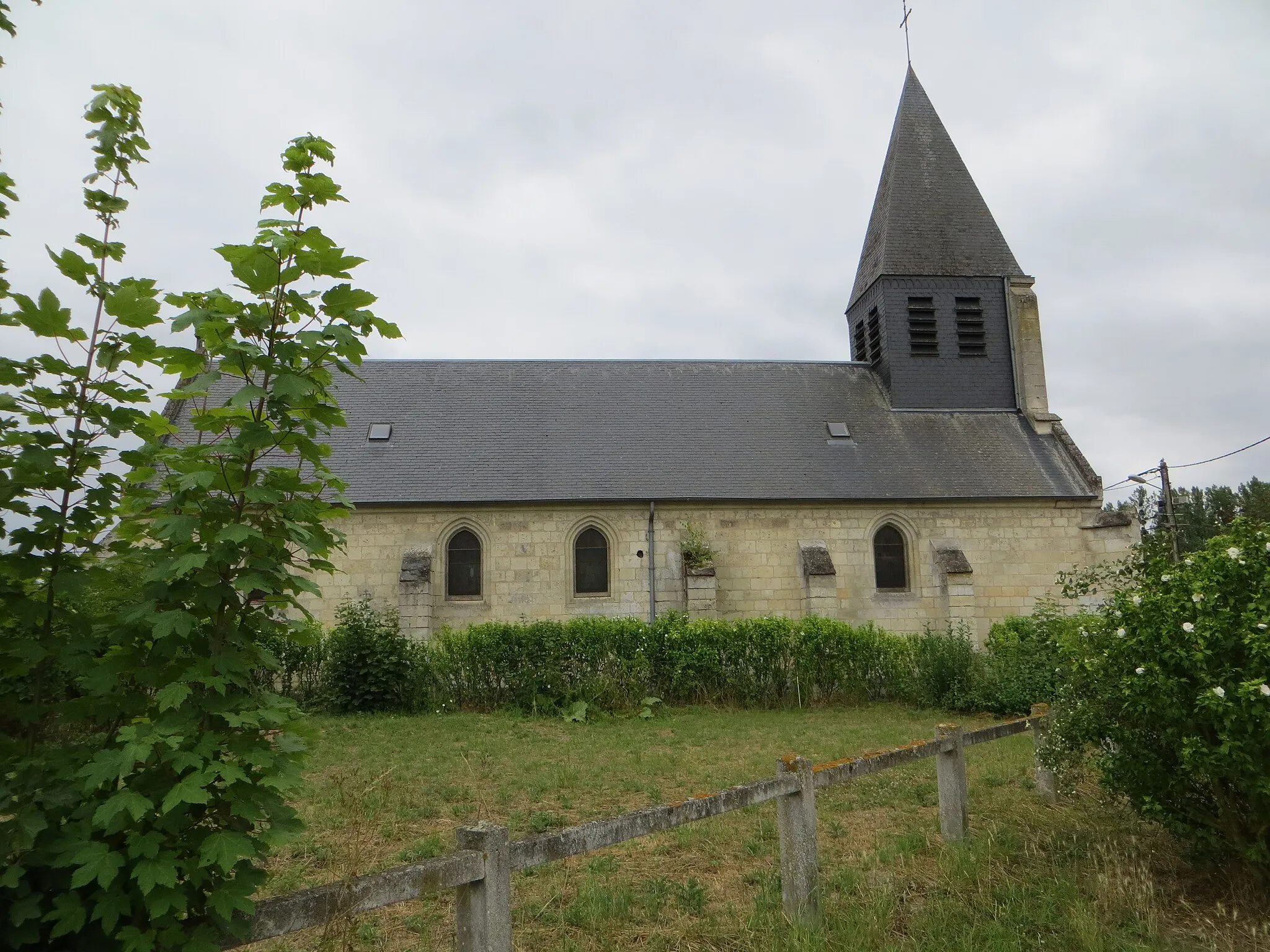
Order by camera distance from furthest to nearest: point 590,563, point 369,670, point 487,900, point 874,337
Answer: point 874,337
point 590,563
point 369,670
point 487,900

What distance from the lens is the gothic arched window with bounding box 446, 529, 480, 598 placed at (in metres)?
17.6

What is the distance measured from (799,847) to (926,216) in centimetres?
2154

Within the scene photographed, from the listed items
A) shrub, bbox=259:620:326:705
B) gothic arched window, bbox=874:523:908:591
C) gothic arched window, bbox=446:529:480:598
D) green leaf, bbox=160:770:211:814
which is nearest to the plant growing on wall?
gothic arched window, bbox=874:523:908:591

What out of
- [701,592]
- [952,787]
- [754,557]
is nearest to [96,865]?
[952,787]

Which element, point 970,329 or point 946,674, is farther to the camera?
point 970,329

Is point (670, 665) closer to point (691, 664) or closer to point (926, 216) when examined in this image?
point (691, 664)

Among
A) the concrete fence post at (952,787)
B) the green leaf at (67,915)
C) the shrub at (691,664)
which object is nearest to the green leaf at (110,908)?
the green leaf at (67,915)

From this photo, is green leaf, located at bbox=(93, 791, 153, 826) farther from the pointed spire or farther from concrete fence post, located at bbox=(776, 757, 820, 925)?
the pointed spire

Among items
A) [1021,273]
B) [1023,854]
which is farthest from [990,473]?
[1023,854]

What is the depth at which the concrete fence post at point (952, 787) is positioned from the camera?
5.79 meters

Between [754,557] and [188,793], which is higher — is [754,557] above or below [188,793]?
above

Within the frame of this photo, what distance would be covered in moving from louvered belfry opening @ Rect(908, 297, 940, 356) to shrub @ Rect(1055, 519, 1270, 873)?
55.8 ft

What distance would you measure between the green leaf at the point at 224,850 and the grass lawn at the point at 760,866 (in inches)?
11.4

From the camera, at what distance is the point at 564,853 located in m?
3.44
